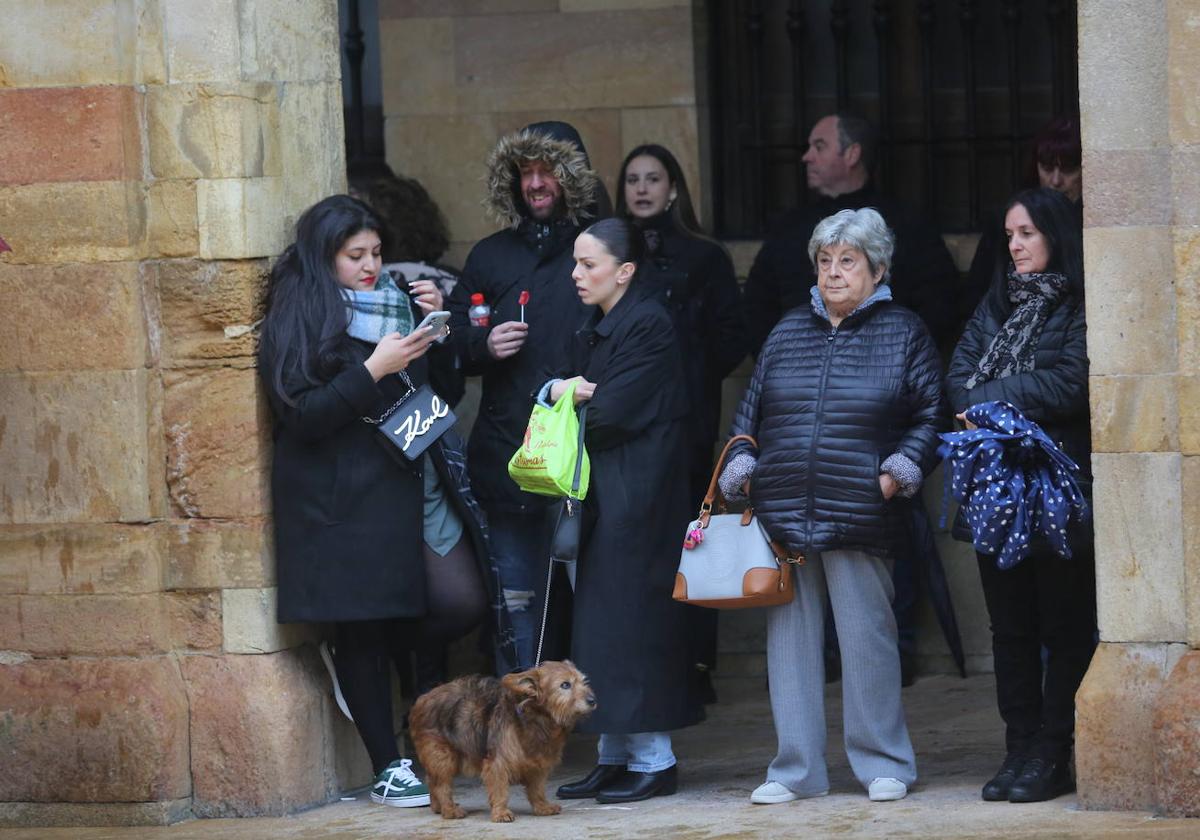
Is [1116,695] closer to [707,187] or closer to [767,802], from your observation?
[767,802]

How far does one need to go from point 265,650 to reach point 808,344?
1.85 metres

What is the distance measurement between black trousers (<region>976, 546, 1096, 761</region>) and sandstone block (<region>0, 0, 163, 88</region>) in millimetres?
2862

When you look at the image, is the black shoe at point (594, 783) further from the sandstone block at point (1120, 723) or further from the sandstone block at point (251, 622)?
the sandstone block at point (1120, 723)

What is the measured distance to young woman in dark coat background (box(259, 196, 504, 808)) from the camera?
6.86 m

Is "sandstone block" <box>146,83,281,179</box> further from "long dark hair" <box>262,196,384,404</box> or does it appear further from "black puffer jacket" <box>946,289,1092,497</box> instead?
"black puffer jacket" <box>946,289,1092,497</box>

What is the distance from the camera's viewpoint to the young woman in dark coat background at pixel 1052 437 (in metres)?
6.54

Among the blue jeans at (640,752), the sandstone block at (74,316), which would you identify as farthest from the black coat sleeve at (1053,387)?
the sandstone block at (74,316)

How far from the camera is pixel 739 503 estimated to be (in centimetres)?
810

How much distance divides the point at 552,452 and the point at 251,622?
3.53ft

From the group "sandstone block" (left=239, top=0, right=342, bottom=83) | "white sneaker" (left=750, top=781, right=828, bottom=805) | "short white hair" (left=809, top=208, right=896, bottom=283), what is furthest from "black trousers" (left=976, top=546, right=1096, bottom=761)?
"sandstone block" (left=239, top=0, right=342, bottom=83)

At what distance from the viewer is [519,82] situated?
29.7ft

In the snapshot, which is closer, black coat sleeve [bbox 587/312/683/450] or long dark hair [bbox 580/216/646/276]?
black coat sleeve [bbox 587/312/683/450]

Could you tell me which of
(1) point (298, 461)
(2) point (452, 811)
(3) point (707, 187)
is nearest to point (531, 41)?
(3) point (707, 187)

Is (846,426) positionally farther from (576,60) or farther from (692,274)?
(576,60)
